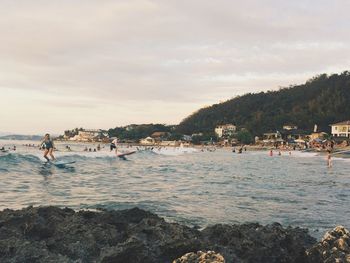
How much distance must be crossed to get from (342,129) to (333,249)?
5528 inches

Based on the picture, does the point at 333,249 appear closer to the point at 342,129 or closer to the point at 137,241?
the point at 137,241

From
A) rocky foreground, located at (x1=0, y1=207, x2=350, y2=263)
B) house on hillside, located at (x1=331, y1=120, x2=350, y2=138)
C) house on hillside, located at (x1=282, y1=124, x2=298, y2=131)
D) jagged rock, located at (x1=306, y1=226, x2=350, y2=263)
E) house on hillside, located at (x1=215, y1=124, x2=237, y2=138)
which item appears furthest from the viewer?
house on hillside, located at (x1=215, y1=124, x2=237, y2=138)

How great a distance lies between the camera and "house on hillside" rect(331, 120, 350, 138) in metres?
134

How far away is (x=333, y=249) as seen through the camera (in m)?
6.32

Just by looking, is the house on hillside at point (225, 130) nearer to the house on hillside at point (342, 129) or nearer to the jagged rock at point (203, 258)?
the house on hillside at point (342, 129)

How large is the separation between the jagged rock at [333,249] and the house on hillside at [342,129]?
136366mm

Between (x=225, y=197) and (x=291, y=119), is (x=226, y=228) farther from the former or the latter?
(x=291, y=119)

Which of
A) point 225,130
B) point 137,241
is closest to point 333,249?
point 137,241

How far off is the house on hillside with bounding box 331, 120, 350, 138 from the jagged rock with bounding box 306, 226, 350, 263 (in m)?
136

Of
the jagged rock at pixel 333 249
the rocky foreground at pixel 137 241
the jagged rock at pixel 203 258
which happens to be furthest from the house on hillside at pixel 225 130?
the jagged rock at pixel 203 258

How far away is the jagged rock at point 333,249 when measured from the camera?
605 cm

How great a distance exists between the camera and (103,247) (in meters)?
7.22

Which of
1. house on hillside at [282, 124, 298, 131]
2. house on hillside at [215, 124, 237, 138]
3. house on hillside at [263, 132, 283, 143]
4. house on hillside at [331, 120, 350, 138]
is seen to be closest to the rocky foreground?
house on hillside at [331, 120, 350, 138]

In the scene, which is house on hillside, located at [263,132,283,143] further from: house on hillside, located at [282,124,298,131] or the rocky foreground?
the rocky foreground
